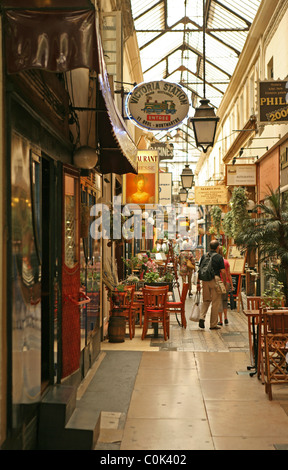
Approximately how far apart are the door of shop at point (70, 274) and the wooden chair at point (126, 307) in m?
3.33

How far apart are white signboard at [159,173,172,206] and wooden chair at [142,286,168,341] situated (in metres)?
11.0

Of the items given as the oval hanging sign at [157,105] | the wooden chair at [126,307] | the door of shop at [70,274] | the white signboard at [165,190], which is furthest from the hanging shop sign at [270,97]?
the white signboard at [165,190]

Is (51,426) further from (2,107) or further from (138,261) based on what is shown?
(138,261)

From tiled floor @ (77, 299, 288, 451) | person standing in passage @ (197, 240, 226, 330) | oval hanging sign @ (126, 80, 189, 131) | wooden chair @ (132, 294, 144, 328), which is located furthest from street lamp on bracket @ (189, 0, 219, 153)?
tiled floor @ (77, 299, 288, 451)

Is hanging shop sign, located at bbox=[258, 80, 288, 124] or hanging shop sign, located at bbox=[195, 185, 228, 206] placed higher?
hanging shop sign, located at bbox=[258, 80, 288, 124]

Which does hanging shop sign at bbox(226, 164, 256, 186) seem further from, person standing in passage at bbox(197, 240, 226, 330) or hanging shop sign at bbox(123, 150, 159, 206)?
person standing in passage at bbox(197, 240, 226, 330)

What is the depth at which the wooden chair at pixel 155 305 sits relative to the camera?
10.1 meters

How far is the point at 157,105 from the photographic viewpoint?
9.35 m

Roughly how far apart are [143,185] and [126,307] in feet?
13.7

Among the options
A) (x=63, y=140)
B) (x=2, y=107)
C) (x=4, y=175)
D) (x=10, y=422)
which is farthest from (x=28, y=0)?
(x=10, y=422)

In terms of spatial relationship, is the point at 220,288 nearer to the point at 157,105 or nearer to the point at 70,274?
the point at 157,105

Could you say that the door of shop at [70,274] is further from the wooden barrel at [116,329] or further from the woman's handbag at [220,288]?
the woman's handbag at [220,288]

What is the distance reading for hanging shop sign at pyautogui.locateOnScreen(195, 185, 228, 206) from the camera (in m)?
21.7

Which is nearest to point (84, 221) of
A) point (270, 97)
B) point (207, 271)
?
point (207, 271)
